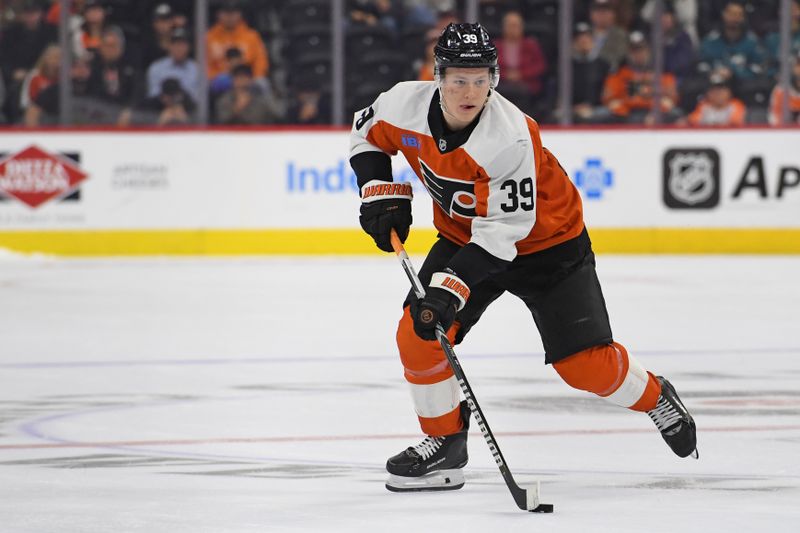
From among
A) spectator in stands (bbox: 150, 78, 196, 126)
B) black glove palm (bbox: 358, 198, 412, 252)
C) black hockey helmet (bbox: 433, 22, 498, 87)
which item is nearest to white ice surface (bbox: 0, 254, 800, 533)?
black glove palm (bbox: 358, 198, 412, 252)

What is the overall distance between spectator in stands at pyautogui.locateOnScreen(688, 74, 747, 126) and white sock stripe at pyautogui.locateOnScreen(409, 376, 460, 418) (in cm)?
766

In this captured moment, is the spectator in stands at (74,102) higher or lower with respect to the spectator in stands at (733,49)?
lower

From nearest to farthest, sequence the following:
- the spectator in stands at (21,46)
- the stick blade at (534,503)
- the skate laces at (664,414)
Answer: the stick blade at (534,503) < the skate laces at (664,414) < the spectator in stands at (21,46)

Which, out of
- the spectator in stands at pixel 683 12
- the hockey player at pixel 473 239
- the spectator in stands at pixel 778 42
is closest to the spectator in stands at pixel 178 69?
the spectator in stands at pixel 683 12

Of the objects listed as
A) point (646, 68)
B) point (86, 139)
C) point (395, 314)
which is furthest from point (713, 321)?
point (86, 139)

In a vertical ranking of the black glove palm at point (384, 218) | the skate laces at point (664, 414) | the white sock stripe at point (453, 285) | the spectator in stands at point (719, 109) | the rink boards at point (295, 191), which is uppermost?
the black glove palm at point (384, 218)

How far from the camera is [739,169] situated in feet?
36.0

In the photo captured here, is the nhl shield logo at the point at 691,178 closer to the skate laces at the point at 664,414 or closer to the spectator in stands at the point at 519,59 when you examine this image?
the spectator in stands at the point at 519,59

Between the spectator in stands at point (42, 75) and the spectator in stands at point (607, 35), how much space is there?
361 centimetres

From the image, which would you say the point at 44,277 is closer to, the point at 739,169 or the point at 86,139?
the point at 86,139

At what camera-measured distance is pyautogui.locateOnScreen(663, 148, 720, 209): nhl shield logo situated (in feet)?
35.9

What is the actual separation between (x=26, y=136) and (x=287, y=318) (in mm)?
3933

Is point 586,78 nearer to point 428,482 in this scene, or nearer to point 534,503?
point 428,482

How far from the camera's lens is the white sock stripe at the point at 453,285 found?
3.46 m
